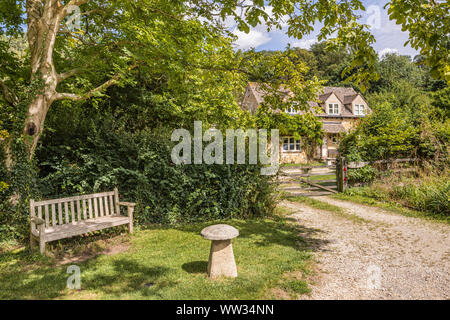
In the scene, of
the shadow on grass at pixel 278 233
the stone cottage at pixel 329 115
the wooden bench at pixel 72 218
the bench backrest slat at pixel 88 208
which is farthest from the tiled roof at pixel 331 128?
the wooden bench at pixel 72 218

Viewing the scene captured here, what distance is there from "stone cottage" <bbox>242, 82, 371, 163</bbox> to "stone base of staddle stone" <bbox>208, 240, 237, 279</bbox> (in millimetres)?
26545

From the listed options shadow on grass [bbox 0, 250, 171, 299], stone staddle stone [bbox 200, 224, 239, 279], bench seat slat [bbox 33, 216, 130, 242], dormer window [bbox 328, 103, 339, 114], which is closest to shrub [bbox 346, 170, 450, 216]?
stone staddle stone [bbox 200, 224, 239, 279]

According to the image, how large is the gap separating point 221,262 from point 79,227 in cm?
333

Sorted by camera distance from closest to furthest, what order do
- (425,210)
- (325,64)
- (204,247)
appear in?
(204,247)
(425,210)
(325,64)

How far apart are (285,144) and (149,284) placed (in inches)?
1133

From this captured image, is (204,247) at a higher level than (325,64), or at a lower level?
lower

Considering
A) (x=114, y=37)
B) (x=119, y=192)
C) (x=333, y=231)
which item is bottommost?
(x=333, y=231)

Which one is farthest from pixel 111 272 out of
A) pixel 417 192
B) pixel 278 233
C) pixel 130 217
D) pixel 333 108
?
pixel 333 108

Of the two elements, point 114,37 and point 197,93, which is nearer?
point 114,37

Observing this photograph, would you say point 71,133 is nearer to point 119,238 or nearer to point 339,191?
point 119,238

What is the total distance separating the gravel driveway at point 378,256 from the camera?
4.26 m

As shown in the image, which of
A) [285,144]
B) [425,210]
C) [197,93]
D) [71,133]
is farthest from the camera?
[285,144]
